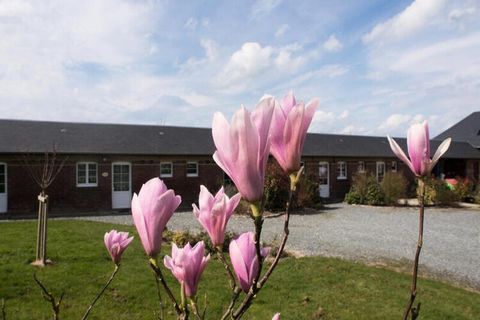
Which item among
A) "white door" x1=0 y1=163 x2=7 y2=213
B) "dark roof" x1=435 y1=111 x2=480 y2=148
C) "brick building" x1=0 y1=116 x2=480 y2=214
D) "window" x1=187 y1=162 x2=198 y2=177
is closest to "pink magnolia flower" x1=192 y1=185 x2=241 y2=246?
"brick building" x1=0 y1=116 x2=480 y2=214

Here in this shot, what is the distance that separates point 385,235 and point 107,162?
1377cm

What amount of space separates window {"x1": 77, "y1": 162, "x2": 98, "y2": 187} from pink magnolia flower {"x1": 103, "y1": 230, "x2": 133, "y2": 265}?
66.3ft

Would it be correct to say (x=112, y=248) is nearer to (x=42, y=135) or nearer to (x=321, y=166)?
(x=42, y=135)

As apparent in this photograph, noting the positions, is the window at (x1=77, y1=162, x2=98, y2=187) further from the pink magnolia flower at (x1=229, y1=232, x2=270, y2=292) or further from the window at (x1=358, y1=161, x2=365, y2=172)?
the pink magnolia flower at (x1=229, y1=232, x2=270, y2=292)

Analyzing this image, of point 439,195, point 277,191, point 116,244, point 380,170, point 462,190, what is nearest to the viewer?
point 116,244

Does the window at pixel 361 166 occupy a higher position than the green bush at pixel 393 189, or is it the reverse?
the window at pixel 361 166

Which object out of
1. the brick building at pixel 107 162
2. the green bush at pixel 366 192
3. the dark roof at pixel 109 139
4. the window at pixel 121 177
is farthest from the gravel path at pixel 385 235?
the dark roof at pixel 109 139

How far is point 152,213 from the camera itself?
31.7 inches

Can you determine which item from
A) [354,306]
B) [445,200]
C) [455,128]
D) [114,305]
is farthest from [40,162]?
[455,128]

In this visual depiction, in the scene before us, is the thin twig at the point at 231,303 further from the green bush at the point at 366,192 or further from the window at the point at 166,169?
the green bush at the point at 366,192

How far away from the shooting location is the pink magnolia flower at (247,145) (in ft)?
2.17

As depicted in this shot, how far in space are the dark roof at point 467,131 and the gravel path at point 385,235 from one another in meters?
20.5

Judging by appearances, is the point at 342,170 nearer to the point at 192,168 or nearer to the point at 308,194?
the point at 308,194

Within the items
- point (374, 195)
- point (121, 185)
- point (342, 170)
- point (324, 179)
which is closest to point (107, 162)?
point (121, 185)
